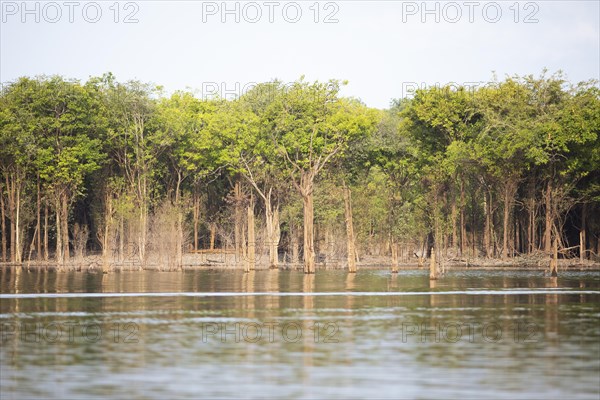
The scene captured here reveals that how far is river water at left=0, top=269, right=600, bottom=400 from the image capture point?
26312 mm

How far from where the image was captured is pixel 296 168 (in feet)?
285

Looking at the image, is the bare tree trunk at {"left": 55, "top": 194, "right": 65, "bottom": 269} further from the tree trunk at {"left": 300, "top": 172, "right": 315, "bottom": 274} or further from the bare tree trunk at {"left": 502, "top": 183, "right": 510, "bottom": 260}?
the bare tree trunk at {"left": 502, "top": 183, "right": 510, "bottom": 260}

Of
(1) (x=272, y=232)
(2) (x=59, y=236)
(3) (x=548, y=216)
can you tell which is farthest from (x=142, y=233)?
(3) (x=548, y=216)

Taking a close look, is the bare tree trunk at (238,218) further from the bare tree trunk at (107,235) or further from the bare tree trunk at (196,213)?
the bare tree trunk at (107,235)

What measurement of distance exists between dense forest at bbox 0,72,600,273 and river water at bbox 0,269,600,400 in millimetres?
22891

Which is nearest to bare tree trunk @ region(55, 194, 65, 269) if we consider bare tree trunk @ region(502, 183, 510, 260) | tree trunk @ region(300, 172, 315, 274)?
tree trunk @ region(300, 172, 315, 274)

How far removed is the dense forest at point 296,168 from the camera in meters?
84.4

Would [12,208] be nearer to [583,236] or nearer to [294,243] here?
[294,243]

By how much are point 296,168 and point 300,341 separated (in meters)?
52.1

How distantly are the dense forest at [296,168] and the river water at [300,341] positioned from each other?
22.9 metres

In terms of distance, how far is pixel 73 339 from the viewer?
1404 inches

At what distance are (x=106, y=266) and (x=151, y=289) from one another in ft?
52.5

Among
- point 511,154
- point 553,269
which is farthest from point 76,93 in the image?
point 553,269

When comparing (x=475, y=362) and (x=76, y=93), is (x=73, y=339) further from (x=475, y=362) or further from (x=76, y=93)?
(x=76, y=93)
